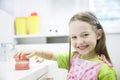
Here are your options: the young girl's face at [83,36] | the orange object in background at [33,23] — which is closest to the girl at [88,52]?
the young girl's face at [83,36]

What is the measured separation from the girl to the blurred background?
566mm

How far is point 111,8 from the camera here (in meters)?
1.84

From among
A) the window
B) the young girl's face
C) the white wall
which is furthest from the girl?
the window

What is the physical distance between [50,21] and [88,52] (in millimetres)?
839

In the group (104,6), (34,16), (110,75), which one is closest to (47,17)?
(34,16)

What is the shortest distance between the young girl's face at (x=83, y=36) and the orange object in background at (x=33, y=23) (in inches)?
30.8

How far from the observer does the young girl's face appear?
3.24 feet

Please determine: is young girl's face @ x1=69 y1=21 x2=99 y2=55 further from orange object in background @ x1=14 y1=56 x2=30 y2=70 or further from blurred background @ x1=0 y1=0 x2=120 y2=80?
blurred background @ x1=0 y1=0 x2=120 y2=80

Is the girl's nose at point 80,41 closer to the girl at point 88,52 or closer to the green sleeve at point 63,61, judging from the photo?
the girl at point 88,52

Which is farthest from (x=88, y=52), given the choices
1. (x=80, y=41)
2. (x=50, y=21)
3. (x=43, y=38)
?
(x=50, y=21)

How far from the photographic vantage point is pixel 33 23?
1760 millimetres

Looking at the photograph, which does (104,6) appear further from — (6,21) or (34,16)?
(6,21)

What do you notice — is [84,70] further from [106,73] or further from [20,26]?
[20,26]

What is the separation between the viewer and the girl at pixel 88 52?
945 millimetres
